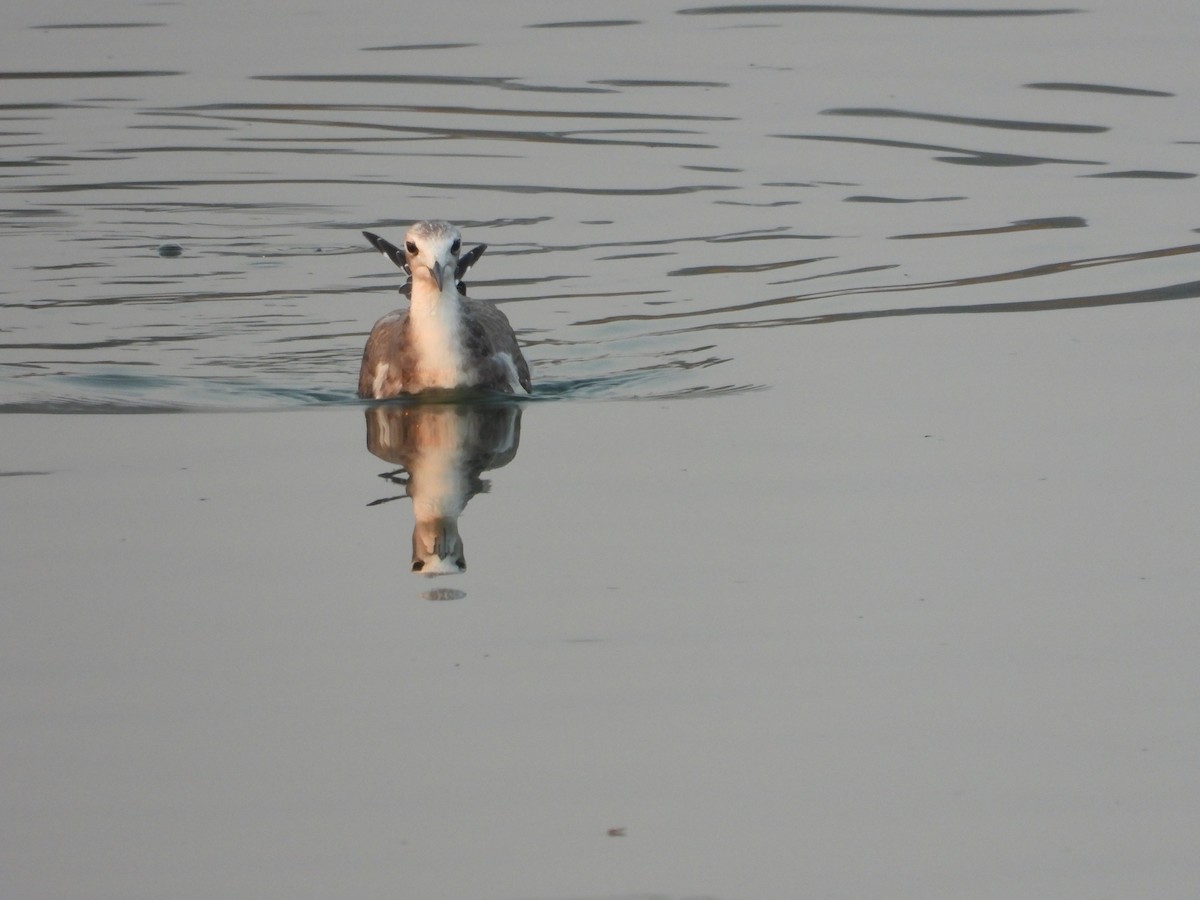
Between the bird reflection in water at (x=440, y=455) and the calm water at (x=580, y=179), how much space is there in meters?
0.72

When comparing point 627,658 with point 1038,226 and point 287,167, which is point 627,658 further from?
point 287,167

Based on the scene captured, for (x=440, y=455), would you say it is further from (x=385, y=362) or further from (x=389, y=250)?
(x=389, y=250)

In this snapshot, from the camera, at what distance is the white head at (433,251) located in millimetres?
11266

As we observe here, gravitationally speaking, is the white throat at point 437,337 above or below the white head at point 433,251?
below

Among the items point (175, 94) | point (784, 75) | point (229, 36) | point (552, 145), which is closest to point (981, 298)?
point (552, 145)

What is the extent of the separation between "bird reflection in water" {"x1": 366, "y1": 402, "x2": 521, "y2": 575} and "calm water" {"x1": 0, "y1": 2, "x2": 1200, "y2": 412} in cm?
72

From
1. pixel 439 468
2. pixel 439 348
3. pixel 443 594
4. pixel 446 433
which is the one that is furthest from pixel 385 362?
pixel 443 594

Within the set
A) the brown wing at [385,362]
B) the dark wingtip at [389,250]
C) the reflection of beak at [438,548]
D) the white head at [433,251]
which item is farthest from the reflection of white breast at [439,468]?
the dark wingtip at [389,250]

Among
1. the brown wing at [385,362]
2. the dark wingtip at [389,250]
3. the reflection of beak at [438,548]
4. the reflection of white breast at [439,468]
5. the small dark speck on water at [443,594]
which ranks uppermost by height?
the dark wingtip at [389,250]

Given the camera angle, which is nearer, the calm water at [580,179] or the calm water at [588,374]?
the calm water at [588,374]

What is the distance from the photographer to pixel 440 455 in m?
Result: 10.6

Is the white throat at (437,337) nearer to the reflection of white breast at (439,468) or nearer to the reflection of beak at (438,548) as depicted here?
the reflection of white breast at (439,468)

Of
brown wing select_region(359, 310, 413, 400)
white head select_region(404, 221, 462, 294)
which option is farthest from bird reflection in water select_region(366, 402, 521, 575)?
white head select_region(404, 221, 462, 294)

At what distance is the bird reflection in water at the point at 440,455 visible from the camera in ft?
28.6
